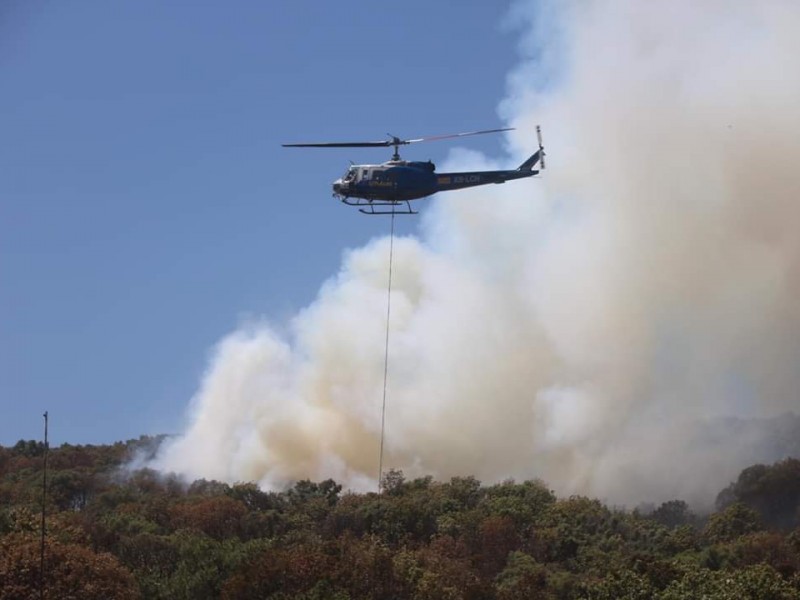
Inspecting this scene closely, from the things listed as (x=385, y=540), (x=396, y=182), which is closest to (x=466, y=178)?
(x=396, y=182)

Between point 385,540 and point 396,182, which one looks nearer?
point 396,182

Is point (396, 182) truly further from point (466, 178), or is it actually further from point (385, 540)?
point (385, 540)

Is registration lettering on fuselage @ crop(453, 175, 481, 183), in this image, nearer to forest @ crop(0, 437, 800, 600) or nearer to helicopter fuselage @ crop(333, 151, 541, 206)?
helicopter fuselage @ crop(333, 151, 541, 206)

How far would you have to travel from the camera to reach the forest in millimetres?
78938

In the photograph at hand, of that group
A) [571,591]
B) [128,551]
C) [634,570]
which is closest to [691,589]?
[634,570]

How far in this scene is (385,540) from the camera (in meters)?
112

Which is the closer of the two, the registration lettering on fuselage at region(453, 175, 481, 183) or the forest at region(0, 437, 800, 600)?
the forest at region(0, 437, 800, 600)

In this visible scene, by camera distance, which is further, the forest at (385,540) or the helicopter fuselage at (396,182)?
the helicopter fuselage at (396,182)

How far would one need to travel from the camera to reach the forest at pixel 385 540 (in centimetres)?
7894

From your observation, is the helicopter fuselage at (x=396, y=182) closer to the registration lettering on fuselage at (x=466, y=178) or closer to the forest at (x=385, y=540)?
the registration lettering on fuselage at (x=466, y=178)

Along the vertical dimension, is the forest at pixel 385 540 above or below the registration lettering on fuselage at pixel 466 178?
below

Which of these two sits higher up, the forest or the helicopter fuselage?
the helicopter fuselage

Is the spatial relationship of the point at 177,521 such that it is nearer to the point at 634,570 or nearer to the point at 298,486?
the point at 298,486

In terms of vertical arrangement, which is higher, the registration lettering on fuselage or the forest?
the registration lettering on fuselage
